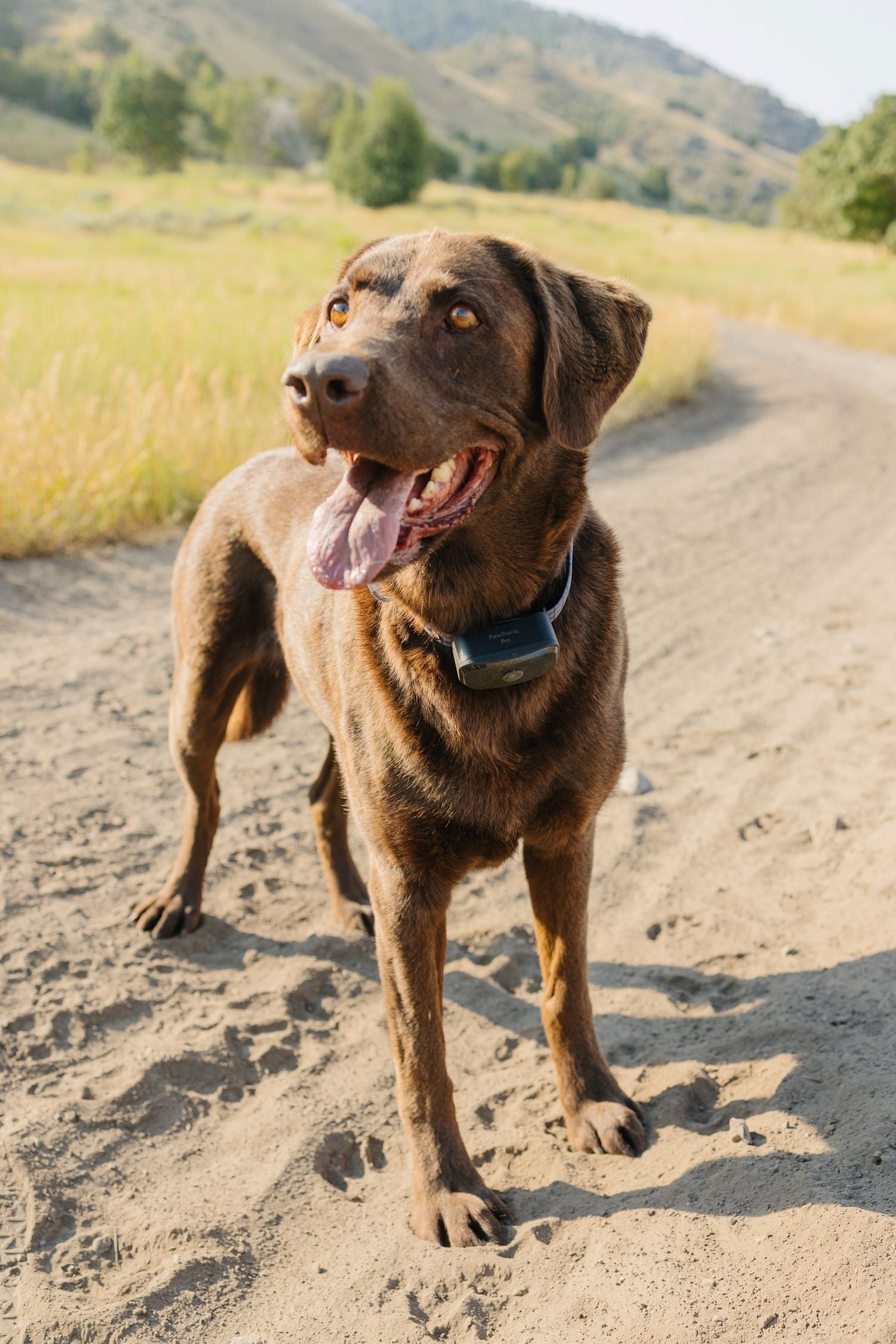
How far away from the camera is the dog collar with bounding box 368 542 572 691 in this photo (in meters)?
2.16

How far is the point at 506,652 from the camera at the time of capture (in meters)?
2.17

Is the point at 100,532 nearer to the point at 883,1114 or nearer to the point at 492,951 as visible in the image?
the point at 492,951

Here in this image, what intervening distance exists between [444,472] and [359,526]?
265mm

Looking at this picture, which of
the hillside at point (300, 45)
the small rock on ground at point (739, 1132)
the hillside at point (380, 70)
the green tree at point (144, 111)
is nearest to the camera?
the small rock on ground at point (739, 1132)

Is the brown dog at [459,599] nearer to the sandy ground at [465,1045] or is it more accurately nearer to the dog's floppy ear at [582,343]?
the dog's floppy ear at [582,343]

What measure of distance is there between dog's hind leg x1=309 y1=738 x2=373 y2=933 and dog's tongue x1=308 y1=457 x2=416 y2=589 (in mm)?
1573

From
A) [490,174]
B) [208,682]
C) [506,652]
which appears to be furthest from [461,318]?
[490,174]

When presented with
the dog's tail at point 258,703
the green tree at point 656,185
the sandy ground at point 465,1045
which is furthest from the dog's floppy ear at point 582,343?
the green tree at point 656,185

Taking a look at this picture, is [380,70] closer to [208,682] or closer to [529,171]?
[529,171]

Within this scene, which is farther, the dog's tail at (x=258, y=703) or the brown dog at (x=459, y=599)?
the dog's tail at (x=258, y=703)

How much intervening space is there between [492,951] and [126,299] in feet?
36.0

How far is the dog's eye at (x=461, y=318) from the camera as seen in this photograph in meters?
2.10

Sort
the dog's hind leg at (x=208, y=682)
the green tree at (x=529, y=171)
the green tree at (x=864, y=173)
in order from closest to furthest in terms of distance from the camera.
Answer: the dog's hind leg at (x=208, y=682) < the green tree at (x=864, y=173) < the green tree at (x=529, y=171)

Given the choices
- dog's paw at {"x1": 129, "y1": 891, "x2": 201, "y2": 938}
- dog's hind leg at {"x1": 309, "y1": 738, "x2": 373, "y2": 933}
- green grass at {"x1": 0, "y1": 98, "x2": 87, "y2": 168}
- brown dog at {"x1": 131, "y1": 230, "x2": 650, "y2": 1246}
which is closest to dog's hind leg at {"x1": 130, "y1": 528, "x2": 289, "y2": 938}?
dog's paw at {"x1": 129, "y1": 891, "x2": 201, "y2": 938}
